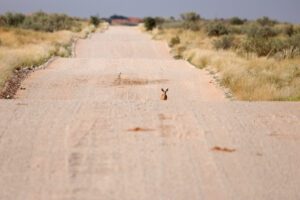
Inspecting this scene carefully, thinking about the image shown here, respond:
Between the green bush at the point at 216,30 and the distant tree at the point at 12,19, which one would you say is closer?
the green bush at the point at 216,30

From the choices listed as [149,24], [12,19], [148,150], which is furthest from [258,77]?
[149,24]

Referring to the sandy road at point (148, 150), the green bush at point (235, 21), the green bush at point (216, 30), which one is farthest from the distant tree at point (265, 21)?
the sandy road at point (148, 150)

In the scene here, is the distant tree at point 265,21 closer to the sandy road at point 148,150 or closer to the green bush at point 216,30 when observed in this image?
the green bush at point 216,30

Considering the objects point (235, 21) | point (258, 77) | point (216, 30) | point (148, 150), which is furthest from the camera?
point (235, 21)

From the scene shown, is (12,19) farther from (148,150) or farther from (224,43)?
(148,150)

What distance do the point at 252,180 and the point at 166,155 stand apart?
1.15 meters

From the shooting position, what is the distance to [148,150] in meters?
5.83

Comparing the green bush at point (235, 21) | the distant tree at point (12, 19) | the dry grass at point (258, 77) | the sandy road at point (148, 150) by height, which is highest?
the sandy road at point (148, 150)

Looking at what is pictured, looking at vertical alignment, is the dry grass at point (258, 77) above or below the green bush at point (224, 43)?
above

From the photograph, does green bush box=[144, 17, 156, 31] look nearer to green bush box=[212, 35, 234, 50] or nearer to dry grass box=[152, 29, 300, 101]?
green bush box=[212, 35, 234, 50]

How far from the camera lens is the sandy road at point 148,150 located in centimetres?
492

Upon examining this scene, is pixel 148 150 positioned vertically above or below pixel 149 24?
above

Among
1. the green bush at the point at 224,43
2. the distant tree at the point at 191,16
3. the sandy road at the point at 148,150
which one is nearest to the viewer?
the sandy road at the point at 148,150

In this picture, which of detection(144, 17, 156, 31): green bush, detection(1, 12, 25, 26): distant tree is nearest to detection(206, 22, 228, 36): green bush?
detection(144, 17, 156, 31): green bush
